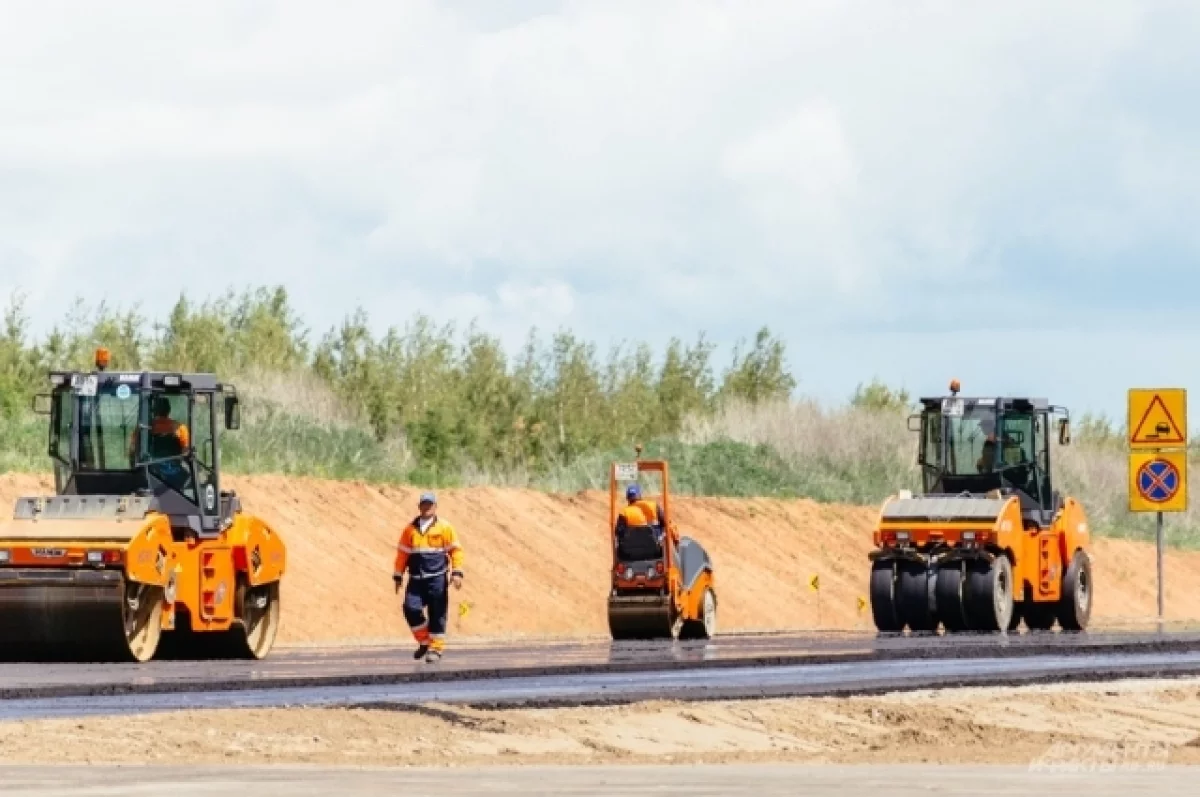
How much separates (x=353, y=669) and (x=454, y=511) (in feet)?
82.3

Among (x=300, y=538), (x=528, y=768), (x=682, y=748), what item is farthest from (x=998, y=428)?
(x=528, y=768)

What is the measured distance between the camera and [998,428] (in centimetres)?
4322

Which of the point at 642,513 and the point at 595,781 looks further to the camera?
the point at 642,513

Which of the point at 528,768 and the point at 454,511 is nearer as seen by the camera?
the point at 528,768

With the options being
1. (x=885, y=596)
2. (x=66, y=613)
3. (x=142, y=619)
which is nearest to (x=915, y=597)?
(x=885, y=596)

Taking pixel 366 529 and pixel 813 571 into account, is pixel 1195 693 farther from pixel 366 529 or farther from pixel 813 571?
pixel 813 571

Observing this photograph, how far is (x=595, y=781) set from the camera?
16.2 m

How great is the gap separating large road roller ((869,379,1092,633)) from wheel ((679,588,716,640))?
3267mm

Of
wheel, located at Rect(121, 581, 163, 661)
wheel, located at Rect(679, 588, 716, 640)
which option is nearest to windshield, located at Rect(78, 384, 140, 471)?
wheel, located at Rect(121, 581, 163, 661)

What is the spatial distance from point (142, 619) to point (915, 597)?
1492 centimetres

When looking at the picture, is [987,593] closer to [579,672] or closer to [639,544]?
[639,544]

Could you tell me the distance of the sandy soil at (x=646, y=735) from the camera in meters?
18.7

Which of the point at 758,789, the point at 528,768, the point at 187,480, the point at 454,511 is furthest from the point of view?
the point at 454,511

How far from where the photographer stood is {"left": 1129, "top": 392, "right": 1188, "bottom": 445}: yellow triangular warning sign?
46562 mm
